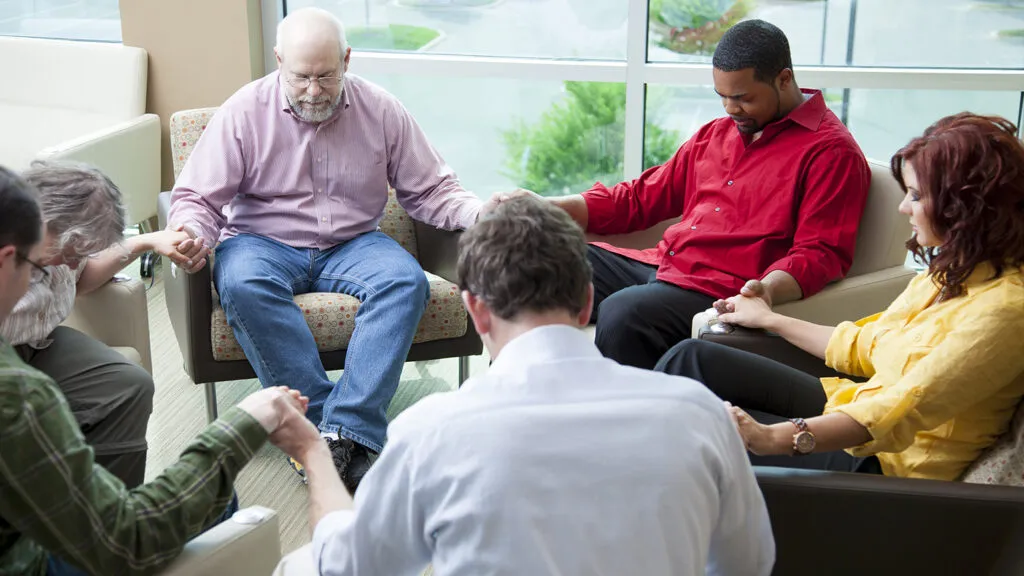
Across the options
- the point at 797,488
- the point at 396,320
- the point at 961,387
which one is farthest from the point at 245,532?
the point at 396,320

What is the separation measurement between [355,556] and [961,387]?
1.07m

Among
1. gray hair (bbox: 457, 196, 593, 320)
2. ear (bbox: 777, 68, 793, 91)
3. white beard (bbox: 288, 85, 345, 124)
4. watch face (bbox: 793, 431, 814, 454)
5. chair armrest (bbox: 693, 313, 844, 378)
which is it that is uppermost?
ear (bbox: 777, 68, 793, 91)

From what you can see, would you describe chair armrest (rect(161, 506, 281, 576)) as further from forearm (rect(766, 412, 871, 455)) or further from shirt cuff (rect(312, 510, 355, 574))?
forearm (rect(766, 412, 871, 455))

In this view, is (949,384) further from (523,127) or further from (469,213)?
(523,127)

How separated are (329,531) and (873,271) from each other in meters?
1.87

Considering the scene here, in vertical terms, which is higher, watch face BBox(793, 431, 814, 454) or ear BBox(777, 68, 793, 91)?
ear BBox(777, 68, 793, 91)

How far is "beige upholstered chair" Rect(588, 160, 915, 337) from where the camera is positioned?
2629mm

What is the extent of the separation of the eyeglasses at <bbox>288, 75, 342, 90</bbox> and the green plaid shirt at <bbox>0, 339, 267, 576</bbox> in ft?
5.86

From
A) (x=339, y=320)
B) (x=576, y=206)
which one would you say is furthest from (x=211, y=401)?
(x=576, y=206)

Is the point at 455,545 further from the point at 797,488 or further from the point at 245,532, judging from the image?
the point at 797,488

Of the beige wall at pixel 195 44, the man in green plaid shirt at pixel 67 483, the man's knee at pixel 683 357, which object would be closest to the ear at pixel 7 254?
the man in green plaid shirt at pixel 67 483

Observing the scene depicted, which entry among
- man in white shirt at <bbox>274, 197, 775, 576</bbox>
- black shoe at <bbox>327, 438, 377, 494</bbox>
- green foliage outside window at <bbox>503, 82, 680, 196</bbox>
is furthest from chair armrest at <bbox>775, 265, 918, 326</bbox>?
green foliage outside window at <bbox>503, 82, 680, 196</bbox>

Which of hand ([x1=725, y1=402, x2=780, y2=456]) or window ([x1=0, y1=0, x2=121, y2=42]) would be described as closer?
hand ([x1=725, y1=402, x2=780, y2=456])

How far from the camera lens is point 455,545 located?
3.88ft
